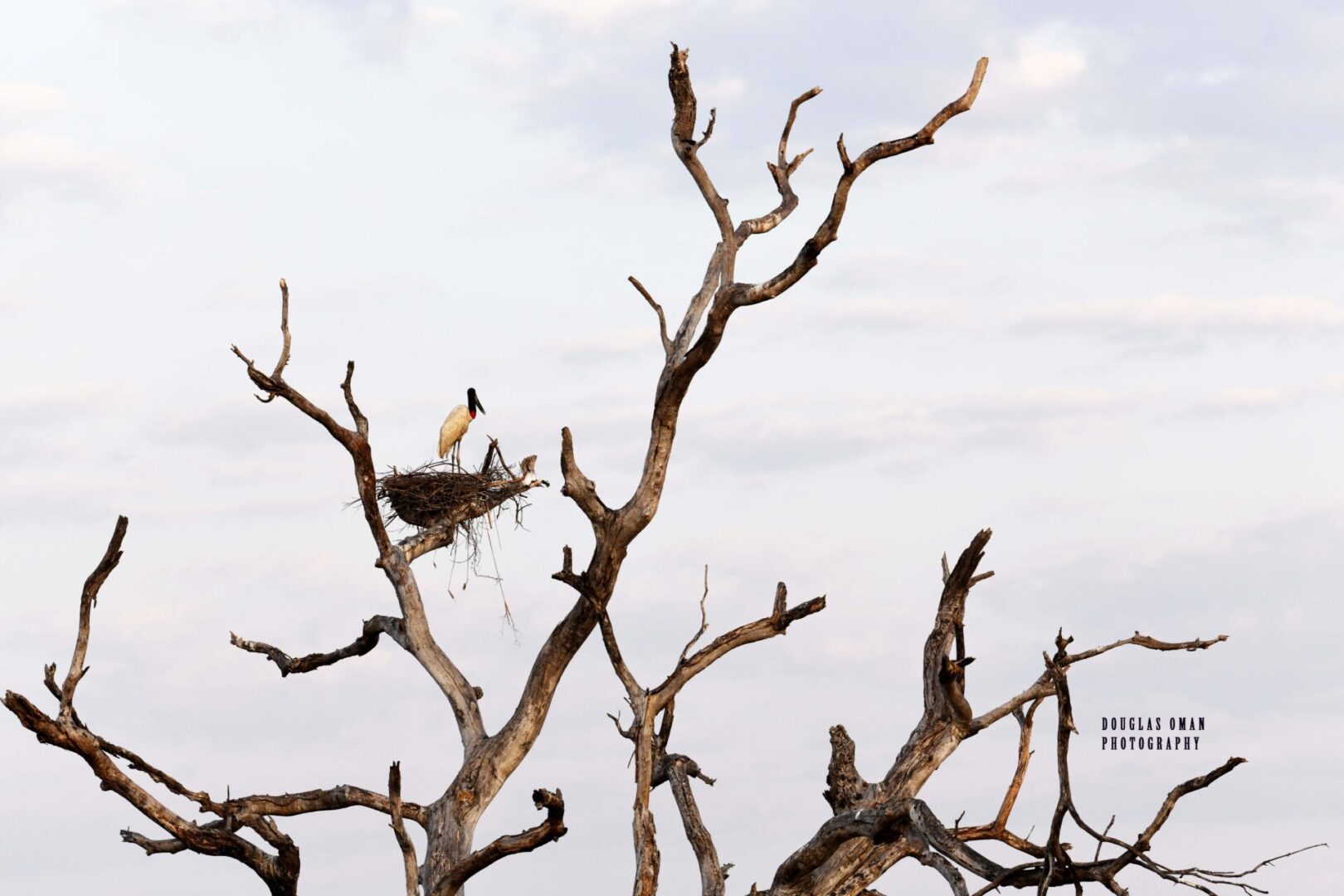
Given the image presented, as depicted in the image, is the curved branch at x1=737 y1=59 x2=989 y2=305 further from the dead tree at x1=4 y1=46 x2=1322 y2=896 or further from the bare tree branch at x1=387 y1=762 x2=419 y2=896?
the bare tree branch at x1=387 y1=762 x2=419 y2=896

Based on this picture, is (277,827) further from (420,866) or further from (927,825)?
(927,825)

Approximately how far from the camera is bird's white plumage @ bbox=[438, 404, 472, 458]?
1861 centimetres

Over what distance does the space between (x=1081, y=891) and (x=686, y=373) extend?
17.1 ft

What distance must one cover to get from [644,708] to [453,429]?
6305 millimetres

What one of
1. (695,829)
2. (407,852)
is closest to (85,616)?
(407,852)

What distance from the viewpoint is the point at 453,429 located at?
18625 millimetres

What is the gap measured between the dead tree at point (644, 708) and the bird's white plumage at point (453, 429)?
377cm

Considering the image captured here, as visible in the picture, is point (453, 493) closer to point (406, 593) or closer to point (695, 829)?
point (406, 593)

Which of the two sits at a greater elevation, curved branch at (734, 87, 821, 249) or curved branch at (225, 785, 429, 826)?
curved branch at (734, 87, 821, 249)

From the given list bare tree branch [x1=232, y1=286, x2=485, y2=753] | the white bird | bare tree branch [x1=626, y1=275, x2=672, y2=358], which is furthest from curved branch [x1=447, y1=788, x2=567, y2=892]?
the white bird

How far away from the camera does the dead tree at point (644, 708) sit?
12.2m

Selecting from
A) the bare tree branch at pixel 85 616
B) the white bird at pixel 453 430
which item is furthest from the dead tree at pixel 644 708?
the white bird at pixel 453 430

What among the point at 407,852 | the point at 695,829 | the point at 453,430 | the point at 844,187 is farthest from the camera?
the point at 453,430

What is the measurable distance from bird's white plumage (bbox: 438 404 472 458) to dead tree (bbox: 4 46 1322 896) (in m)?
3.77
